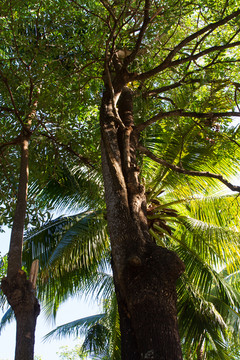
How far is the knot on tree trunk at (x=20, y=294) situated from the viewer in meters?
3.13

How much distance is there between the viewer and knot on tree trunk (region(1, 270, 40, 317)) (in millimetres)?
3127

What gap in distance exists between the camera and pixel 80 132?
620 cm

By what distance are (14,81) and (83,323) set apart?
33.0 feet

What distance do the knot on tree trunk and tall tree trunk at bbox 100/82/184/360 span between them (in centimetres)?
69

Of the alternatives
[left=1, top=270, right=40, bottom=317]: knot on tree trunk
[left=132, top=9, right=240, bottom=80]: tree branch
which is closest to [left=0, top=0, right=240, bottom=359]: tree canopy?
[left=132, top=9, right=240, bottom=80]: tree branch

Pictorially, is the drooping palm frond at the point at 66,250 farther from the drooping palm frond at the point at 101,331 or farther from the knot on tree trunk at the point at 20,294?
the knot on tree trunk at the point at 20,294

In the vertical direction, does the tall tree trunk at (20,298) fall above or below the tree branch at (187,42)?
below

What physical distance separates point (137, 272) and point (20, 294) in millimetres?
951

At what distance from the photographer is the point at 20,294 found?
3195 mm

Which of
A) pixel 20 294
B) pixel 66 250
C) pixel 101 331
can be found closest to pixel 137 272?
pixel 20 294

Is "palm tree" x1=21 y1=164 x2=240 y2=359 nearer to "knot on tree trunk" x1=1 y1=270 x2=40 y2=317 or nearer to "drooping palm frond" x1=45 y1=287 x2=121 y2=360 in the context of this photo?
"drooping palm frond" x1=45 y1=287 x2=121 y2=360

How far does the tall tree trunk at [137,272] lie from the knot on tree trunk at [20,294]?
69 cm

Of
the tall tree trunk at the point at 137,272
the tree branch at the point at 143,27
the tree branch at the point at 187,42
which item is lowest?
the tall tree trunk at the point at 137,272

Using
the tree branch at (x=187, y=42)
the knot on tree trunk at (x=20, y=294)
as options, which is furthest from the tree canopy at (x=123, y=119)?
the knot on tree trunk at (x=20, y=294)
